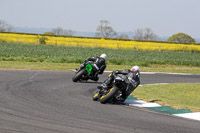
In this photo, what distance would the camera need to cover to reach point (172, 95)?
46.4 ft

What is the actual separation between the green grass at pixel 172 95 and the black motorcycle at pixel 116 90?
1.67 metres

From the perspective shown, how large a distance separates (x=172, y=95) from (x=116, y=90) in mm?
4583

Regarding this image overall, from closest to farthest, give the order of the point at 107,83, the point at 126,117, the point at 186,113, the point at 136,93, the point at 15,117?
1. the point at 15,117
2. the point at 126,117
3. the point at 186,113
4. the point at 107,83
5. the point at 136,93

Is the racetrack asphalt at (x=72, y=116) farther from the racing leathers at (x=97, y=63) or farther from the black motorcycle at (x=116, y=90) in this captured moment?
the racing leathers at (x=97, y=63)

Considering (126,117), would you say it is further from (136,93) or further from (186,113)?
(136,93)

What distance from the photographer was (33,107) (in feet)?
30.9

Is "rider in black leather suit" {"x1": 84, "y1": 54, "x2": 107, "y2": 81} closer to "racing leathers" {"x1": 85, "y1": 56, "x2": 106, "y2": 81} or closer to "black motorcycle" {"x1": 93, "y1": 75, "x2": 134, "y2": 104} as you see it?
"racing leathers" {"x1": 85, "y1": 56, "x2": 106, "y2": 81}

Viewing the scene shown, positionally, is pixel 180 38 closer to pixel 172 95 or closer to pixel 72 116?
pixel 172 95

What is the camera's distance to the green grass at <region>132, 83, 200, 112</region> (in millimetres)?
12164

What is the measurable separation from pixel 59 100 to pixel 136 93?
13.6 ft

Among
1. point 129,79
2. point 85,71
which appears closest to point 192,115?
point 129,79

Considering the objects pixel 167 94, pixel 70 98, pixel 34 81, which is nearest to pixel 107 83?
pixel 70 98

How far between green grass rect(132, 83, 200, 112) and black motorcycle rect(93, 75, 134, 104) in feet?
5.49

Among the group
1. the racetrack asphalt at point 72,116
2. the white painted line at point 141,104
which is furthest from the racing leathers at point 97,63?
the white painted line at point 141,104
